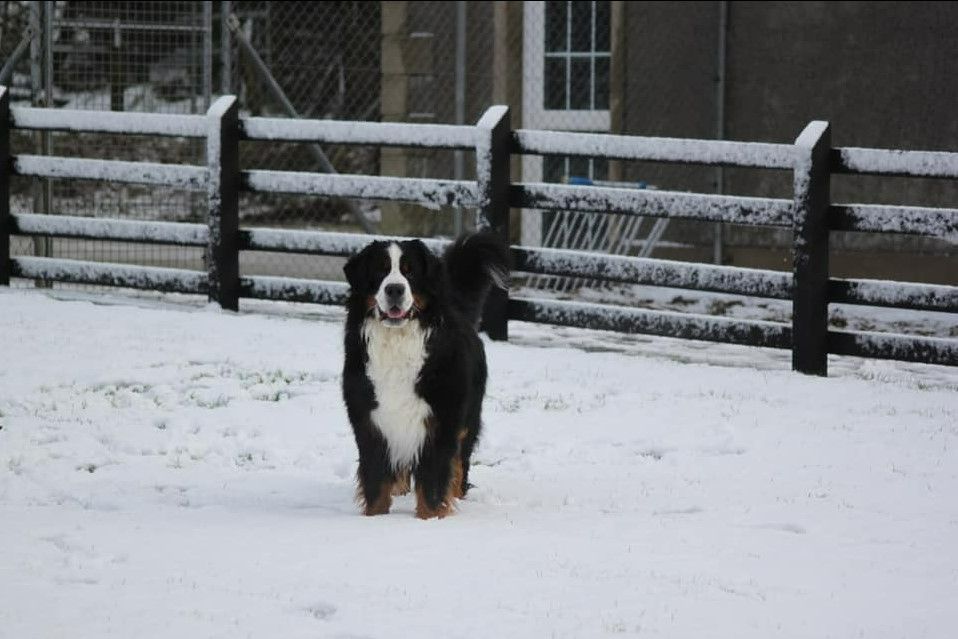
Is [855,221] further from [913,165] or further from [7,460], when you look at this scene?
[7,460]

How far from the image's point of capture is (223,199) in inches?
449

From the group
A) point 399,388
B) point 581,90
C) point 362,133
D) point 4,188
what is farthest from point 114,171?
point 399,388

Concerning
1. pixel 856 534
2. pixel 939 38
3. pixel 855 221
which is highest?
pixel 939 38

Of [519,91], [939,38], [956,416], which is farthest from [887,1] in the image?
[956,416]

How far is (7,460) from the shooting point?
7.22 m

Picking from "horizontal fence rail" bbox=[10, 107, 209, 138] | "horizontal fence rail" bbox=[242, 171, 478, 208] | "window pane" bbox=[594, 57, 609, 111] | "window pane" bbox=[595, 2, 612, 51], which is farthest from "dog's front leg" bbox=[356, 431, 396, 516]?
"window pane" bbox=[595, 2, 612, 51]

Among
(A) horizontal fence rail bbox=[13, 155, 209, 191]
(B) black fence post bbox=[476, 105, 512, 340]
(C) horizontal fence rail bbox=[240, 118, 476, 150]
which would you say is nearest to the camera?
(B) black fence post bbox=[476, 105, 512, 340]

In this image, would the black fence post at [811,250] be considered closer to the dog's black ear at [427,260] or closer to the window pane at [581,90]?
the dog's black ear at [427,260]

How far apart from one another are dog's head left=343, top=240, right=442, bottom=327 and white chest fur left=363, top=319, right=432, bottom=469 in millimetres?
69

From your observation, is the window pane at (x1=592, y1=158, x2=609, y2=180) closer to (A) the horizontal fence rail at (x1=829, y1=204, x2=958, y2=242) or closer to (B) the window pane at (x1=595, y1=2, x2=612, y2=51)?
(B) the window pane at (x1=595, y1=2, x2=612, y2=51)

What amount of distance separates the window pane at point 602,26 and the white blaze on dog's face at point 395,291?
9.85 m

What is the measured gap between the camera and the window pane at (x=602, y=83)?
622 inches

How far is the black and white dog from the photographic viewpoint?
6.31m

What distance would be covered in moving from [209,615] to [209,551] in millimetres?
818
